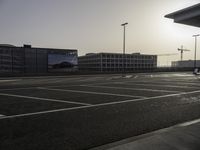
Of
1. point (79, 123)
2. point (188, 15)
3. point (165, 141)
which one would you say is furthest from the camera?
point (188, 15)

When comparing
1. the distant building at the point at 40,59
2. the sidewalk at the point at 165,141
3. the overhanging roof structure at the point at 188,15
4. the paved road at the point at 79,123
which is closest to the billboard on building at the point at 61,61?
the distant building at the point at 40,59

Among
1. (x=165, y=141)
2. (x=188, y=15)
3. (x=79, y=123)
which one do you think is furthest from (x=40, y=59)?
A: (x=165, y=141)

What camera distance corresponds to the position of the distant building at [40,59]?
69938 mm

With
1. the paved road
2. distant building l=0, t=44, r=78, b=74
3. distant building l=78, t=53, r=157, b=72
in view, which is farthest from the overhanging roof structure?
distant building l=78, t=53, r=157, b=72

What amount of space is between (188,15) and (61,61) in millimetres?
67964

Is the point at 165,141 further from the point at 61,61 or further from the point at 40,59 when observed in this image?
the point at 40,59

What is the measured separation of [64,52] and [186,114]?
230 ft

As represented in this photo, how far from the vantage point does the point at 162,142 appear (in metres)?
4.96

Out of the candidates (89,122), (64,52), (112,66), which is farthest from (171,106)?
(112,66)

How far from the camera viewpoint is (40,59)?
7469 centimetres

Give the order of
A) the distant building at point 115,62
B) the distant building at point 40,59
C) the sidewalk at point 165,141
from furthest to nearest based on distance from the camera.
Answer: the distant building at point 115,62
the distant building at point 40,59
the sidewalk at point 165,141

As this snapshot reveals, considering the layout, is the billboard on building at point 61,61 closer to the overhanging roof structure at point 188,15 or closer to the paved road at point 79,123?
the paved road at point 79,123

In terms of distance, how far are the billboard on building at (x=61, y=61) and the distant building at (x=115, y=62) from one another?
86.8 feet

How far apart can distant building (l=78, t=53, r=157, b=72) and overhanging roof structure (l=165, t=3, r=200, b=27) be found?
94452mm
